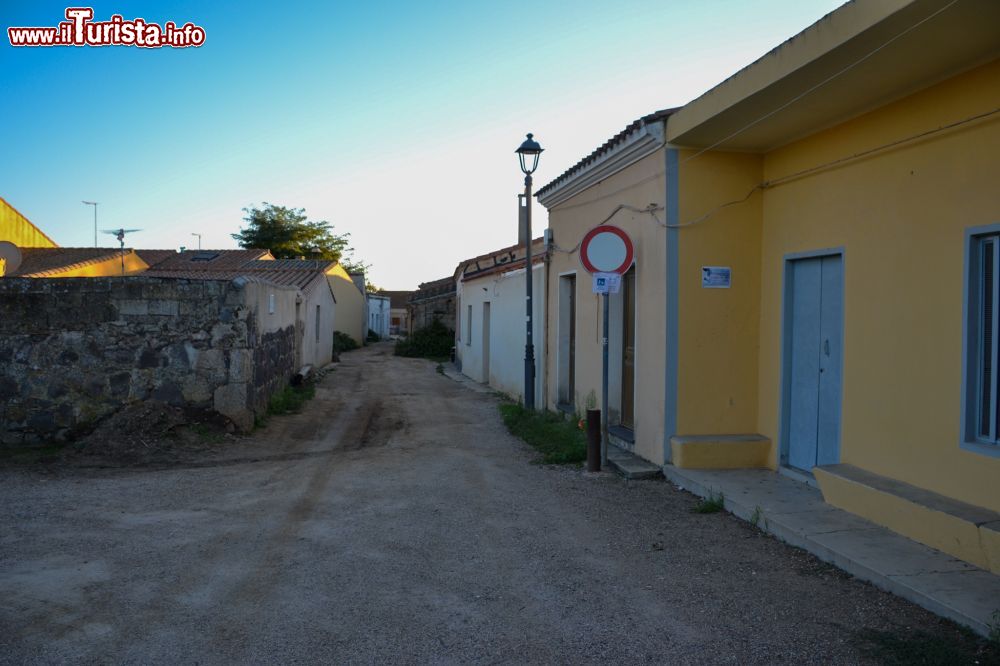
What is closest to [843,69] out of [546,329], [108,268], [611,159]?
[611,159]

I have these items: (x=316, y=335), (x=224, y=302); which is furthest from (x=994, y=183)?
(x=316, y=335)

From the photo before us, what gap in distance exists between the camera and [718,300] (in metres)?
7.47

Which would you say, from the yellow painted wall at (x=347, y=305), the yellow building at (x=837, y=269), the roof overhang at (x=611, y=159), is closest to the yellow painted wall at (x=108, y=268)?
the yellow painted wall at (x=347, y=305)

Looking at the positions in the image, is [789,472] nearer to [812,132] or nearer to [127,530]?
[812,132]

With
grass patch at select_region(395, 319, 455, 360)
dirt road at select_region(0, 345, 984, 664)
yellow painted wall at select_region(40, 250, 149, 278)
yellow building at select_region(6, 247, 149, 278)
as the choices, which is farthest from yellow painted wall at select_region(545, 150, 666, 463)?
grass patch at select_region(395, 319, 455, 360)

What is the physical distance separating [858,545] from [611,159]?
513 cm

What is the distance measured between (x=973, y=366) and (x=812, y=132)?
2.68 m

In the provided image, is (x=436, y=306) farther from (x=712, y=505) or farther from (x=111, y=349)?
(x=712, y=505)

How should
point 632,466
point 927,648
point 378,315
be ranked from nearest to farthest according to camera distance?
point 927,648 < point 632,466 < point 378,315

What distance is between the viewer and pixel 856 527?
5.32 metres

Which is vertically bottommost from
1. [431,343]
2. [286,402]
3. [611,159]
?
[286,402]

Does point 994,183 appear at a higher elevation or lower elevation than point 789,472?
higher

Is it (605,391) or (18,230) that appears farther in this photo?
(18,230)

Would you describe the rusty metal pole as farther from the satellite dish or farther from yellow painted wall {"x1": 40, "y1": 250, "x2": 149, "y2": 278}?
yellow painted wall {"x1": 40, "y1": 250, "x2": 149, "y2": 278}
